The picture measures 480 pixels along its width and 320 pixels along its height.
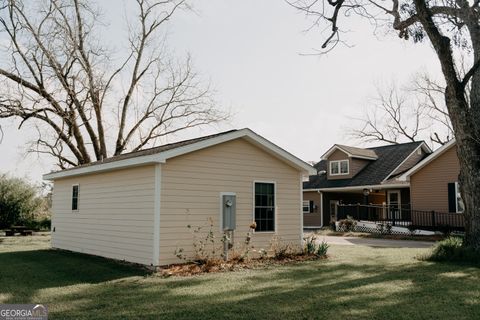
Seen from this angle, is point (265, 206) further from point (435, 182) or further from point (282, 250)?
point (435, 182)

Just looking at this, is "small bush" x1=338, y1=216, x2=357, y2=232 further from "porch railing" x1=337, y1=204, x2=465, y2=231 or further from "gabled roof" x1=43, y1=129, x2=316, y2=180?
"gabled roof" x1=43, y1=129, x2=316, y2=180

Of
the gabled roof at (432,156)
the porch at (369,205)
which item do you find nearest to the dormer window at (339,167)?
the porch at (369,205)

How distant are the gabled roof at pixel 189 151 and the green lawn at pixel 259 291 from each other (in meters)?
2.61

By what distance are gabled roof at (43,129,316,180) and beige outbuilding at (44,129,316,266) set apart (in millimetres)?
23

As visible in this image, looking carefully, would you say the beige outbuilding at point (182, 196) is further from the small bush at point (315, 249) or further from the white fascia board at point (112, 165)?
the small bush at point (315, 249)

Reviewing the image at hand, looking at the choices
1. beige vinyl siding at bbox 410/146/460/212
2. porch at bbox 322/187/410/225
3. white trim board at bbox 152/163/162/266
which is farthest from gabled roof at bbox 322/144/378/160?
white trim board at bbox 152/163/162/266

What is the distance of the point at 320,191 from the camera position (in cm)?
3147

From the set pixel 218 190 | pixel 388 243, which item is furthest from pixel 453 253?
pixel 388 243

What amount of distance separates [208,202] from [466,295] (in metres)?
6.24

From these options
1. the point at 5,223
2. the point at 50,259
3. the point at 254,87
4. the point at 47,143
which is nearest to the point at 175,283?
the point at 50,259

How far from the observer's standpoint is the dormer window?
3089cm

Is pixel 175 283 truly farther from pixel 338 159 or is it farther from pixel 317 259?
pixel 338 159

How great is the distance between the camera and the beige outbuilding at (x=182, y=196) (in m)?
10.5

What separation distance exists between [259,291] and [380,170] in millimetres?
23273
